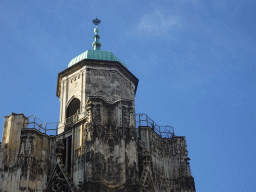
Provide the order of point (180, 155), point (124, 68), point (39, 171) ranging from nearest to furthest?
point (39, 171), point (180, 155), point (124, 68)

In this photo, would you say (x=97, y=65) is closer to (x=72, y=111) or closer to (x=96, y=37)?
(x=72, y=111)

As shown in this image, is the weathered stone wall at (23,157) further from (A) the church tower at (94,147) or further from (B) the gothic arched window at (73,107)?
(B) the gothic arched window at (73,107)

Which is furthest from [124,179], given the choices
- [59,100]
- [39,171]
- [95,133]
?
[59,100]

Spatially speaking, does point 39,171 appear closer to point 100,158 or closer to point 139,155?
point 100,158

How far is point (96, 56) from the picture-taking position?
3991 centimetres

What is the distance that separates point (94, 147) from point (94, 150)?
232mm

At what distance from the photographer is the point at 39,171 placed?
111 ft

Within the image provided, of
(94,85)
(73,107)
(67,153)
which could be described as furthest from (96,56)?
(67,153)

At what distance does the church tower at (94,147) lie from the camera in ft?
105

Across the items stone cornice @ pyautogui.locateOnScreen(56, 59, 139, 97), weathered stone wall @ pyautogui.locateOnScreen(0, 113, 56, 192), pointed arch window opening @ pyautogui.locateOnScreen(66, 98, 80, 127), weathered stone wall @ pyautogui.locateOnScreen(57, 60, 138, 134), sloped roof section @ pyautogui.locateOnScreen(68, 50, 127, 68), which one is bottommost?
weathered stone wall @ pyautogui.locateOnScreen(0, 113, 56, 192)

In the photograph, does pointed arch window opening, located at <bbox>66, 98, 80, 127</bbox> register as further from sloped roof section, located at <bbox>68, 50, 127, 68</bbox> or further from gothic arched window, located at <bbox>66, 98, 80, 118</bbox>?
sloped roof section, located at <bbox>68, 50, 127, 68</bbox>

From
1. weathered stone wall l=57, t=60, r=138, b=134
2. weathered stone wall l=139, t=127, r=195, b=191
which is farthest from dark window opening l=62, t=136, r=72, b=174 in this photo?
weathered stone wall l=139, t=127, r=195, b=191

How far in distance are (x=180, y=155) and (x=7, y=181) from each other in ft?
40.2

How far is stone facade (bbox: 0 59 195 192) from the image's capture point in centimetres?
3209
